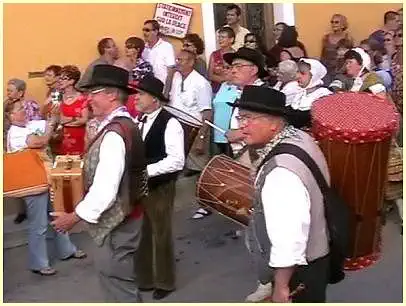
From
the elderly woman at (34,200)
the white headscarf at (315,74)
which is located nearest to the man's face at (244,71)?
the white headscarf at (315,74)

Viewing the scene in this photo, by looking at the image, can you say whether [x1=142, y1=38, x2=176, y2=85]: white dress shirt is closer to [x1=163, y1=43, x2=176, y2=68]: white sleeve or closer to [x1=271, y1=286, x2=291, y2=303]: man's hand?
[x1=163, y1=43, x2=176, y2=68]: white sleeve

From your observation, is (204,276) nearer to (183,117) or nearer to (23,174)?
(183,117)

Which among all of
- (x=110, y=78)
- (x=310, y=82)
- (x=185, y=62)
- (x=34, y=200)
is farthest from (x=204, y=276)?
(x=185, y=62)

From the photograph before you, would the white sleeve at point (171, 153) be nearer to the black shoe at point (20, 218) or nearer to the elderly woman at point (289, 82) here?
the elderly woman at point (289, 82)

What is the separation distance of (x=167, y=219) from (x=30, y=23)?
3.07 meters

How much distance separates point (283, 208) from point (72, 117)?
378 cm

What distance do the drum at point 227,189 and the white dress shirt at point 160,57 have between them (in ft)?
10.2

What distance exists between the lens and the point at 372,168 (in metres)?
4.47

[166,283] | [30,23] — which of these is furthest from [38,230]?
[30,23]

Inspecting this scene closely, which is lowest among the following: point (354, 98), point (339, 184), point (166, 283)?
point (166, 283)

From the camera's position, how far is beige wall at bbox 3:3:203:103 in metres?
8.29

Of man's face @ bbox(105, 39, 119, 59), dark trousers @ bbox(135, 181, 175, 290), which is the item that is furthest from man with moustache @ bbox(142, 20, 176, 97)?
dark trousers @ bbox(135, 181, 175, 290)

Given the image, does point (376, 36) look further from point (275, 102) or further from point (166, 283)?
point (275, 102)

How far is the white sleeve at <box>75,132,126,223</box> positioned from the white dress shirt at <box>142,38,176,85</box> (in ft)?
12.6
